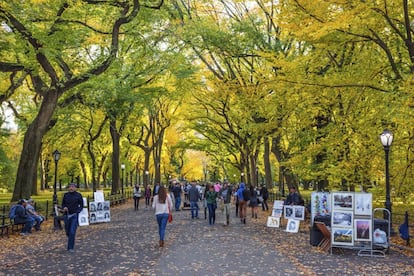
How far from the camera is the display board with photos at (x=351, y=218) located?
10953mm

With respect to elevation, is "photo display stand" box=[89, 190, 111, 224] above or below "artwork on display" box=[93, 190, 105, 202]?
below

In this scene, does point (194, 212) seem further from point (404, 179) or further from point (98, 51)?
point (98, 51)

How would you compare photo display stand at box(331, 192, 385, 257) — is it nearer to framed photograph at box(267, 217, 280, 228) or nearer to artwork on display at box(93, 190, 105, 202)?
framed photograph at box(267, 217, 280, 228)

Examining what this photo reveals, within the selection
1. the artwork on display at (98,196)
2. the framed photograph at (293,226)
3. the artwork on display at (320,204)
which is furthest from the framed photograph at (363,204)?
the artwork on display at (98,196)

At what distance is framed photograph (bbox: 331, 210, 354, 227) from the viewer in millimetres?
11198

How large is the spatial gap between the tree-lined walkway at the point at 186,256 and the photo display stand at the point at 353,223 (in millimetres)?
333

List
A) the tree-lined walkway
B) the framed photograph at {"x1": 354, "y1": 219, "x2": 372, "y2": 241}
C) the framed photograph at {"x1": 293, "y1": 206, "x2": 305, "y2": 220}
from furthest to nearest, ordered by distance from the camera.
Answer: the framed photograph at {"x1": 293, "y1": 206, "x2": 305, "y2": 220} → the framed photograph at {"x1": 354, "y1": 219, "x2": 372, "y2": 241} → the tree-lined walkway

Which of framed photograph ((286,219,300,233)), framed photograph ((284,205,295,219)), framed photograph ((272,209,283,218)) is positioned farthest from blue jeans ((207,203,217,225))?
framed photograph ((286,219,300,233))

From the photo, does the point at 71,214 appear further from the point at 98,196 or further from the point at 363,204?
Result: the point at 98,196

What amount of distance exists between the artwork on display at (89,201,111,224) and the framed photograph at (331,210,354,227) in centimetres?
1105

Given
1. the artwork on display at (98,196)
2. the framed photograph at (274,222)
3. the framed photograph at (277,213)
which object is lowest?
the framed photograph at (274,222)

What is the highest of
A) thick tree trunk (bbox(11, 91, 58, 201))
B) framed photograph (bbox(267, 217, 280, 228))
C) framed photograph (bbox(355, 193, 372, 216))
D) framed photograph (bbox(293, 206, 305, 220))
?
thick tree trunk (bbox(11, 91, 58, 201))

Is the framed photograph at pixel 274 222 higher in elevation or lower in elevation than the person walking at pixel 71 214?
lower

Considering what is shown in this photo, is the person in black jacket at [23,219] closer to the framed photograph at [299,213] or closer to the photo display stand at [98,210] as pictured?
the photo display stand at [98,210]
